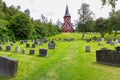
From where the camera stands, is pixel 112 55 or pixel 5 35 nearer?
pixel 112 55

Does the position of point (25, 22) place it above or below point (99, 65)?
above

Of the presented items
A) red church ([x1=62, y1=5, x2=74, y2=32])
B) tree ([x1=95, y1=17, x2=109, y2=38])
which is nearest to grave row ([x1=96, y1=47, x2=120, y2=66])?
tree ([x1=95, y1=17, x2=109, y2=38])

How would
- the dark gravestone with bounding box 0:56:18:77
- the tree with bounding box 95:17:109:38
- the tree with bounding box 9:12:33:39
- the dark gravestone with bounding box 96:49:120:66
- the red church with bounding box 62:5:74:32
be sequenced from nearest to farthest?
the dark gravestone with bounding box 0:56:18:77 → the dark gravestone with bounding box 96:49:120:66 → the tree with bounding box 9:12:33:39 → the tree with bounding box 95:17:109:38 → the red church with bounding box 62:5:74:32

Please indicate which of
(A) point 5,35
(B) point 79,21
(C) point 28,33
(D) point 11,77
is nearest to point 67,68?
(D) point 11,77

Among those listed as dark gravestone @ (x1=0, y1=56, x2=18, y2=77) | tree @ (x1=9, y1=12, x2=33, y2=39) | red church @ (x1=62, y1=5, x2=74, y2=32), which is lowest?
dark gravestone @ (x1=0, y1=56, x2=18, y2=77)

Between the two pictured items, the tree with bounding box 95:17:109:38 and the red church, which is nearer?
the tree with bounding box 95:17:109:38

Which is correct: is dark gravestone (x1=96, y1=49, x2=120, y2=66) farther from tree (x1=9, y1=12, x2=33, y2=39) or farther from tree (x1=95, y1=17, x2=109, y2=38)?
tree (x1=95, y1=17, x2=109, y2=38)

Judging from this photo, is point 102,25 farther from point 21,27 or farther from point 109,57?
point 109,57

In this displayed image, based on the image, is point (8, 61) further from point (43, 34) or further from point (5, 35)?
point (43, 34)

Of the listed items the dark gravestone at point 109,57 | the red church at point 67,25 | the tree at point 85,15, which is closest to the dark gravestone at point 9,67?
the dark gravestone at point 109,57

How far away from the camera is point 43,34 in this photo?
88000mm

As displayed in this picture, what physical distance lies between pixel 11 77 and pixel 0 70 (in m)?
1.21

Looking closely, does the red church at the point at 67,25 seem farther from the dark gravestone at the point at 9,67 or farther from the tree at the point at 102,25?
the dark gravestone at the point at 9,67

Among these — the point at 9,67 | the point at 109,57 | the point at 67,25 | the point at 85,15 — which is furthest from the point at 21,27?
the point at 67,25
